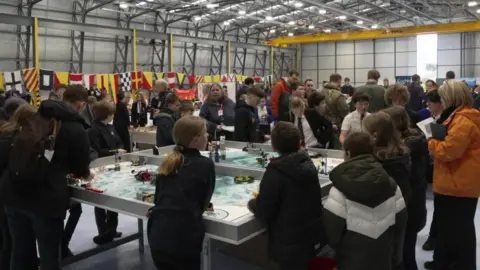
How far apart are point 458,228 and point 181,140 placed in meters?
1.77

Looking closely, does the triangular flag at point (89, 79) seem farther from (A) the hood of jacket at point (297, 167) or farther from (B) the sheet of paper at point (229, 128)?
(A) the hood of jacket at point (297, 167)

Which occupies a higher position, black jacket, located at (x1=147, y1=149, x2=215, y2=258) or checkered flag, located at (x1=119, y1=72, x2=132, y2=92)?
checkered flag, located at (x1=119, y1=72, x2=132, y2=92)

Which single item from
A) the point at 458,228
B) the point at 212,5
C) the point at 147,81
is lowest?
the point at 458,228

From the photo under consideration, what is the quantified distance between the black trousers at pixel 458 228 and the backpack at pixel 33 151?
2299 mm

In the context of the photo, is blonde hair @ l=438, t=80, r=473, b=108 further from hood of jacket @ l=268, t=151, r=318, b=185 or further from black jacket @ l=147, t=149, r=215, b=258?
black jacket @ l=147, t=149, r=215, b=258

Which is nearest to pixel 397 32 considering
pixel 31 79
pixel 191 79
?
pixel 191 79

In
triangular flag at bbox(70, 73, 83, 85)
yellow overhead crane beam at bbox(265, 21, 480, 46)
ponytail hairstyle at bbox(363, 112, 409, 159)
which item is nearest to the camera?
ponytail hairstyle at bbox(363, 112, 409, 159)

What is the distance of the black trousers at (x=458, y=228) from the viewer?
2.72 metres

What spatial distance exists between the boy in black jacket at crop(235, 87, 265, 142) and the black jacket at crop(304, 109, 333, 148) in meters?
0.56

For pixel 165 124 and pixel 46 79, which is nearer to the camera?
pixel 165 124

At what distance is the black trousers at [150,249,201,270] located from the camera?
6.84 feet

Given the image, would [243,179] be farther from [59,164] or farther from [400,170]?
[59,164]

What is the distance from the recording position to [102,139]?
12.7ft

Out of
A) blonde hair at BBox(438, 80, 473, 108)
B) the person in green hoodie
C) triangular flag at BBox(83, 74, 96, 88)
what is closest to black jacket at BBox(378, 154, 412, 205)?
the person in green hoodie
